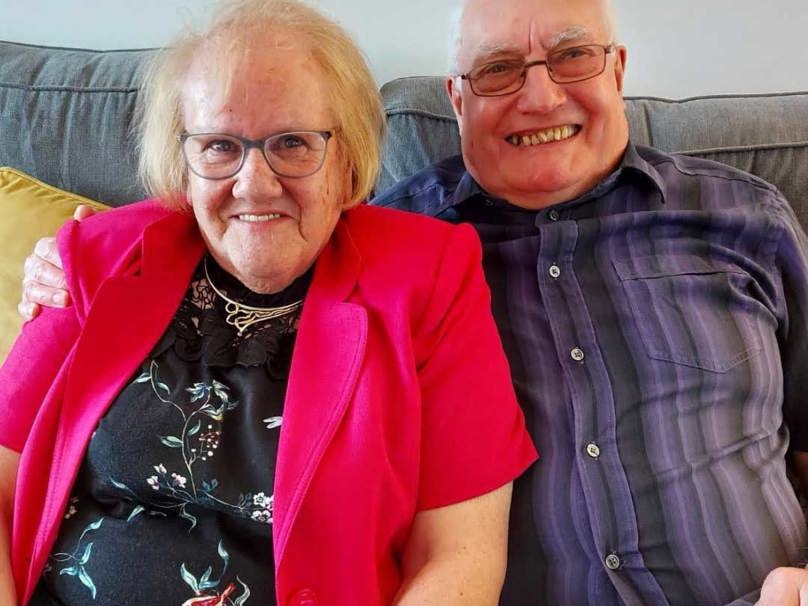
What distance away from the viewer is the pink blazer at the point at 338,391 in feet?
3.36

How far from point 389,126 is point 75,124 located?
2.36ft

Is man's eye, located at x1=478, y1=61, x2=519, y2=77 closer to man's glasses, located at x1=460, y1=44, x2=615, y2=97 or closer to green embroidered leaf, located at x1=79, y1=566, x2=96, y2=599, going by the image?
man's glasses, located at x1=460, y1=44, x2=615, y2=97

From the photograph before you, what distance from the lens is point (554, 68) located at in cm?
134

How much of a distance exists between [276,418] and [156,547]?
0.85ft

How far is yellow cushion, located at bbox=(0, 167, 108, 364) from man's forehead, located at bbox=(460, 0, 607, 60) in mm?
912

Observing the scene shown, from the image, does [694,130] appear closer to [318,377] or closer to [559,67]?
[559,67]

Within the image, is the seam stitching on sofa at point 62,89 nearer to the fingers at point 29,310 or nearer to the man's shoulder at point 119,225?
the man's shoulder at point 119,225

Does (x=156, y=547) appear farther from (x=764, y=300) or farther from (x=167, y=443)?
(x=764, y=300)

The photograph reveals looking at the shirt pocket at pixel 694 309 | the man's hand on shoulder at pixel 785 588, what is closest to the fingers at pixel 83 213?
the shirt pocket at pixel 694 309

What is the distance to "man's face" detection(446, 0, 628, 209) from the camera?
1.33 metres

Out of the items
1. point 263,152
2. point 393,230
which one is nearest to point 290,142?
point 263,152

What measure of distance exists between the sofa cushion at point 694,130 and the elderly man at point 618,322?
0.12m

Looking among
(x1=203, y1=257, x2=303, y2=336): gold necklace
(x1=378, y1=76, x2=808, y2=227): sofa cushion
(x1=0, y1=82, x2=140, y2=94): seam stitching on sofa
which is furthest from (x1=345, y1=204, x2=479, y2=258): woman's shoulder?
(x1=0, y1=82, x2=140, y2=94): seam stitching on sofa

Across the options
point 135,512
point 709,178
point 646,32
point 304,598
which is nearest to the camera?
point 304,598
